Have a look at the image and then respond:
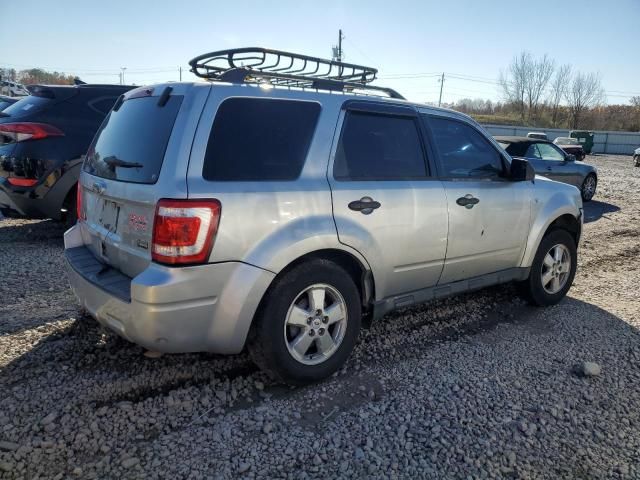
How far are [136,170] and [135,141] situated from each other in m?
0.25

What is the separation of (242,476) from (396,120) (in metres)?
2.59

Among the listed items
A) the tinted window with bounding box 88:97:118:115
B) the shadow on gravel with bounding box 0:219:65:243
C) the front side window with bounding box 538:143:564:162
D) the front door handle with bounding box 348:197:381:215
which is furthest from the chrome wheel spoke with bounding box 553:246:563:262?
the front side window with bounding box 538:143:564:162

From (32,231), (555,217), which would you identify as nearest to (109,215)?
(555,217)

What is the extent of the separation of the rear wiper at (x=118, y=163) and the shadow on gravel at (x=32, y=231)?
390 centimetres

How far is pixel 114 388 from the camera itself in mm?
2975

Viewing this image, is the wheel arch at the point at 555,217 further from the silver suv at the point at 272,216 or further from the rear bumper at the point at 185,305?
the rear bumper at the point at 185,305

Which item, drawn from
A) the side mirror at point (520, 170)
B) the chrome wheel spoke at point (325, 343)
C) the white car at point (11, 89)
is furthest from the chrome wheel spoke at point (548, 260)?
the white car at point (11, 89)

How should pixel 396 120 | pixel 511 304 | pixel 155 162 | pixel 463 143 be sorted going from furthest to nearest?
pixel 511 304, pixel 463 143, pixel 396 120, pixel 155 162

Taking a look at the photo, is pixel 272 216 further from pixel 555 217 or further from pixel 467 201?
pixel 555 217

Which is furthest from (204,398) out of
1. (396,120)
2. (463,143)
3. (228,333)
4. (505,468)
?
(463,143)

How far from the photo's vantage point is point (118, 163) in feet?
9.79

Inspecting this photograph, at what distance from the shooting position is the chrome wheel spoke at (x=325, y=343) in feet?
10.2

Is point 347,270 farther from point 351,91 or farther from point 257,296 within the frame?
point 351,91

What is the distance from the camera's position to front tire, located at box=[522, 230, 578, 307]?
15.1ft
